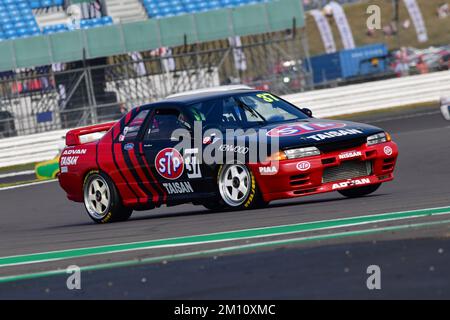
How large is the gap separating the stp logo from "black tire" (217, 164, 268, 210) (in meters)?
0.58

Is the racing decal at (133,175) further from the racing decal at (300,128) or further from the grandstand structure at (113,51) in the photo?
the grandstand structure at (113,51)

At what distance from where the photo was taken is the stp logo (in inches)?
439

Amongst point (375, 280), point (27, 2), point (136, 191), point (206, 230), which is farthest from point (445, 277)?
point (27, 2)

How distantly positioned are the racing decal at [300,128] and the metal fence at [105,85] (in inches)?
791

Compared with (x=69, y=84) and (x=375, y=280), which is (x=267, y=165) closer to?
(x=375, y=280)

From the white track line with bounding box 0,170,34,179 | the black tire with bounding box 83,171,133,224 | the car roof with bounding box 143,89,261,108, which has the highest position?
the car roof with bounding box 143,89,261,108

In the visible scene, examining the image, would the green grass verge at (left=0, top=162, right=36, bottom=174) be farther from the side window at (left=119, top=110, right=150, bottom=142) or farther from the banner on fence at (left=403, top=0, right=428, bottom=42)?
the banner on fence at (left=403, top=0, right=428, bottom=42)

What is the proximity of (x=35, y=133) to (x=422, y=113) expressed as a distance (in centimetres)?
1086

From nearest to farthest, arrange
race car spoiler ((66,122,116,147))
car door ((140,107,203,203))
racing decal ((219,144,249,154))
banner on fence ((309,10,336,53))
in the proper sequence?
racing decal ((219,144,249,154)), car door ((140,107,203,203)), race car spoiler ((66,122,116,147)), banner on fence ((309,10,336,53))

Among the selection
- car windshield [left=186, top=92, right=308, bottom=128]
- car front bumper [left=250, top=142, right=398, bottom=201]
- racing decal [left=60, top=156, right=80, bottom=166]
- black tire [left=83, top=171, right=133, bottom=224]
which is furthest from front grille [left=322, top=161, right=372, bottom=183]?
racing decal [left=60, top=156, right=80, bottom=166]

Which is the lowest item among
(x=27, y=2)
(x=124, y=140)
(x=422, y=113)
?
(x=422, y=113)

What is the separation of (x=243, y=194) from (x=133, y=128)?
182 cm

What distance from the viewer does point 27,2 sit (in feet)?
121

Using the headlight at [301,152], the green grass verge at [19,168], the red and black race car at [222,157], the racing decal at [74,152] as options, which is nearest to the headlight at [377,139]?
the red and black race car at [222,157]
